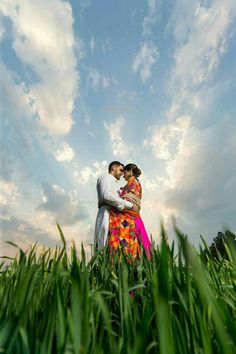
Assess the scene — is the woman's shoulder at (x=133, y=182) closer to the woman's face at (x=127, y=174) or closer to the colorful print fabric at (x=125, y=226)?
the colorful print fabric at (x=125, y=226)

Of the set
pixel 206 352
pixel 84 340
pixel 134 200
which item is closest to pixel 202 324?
pixel 206 352

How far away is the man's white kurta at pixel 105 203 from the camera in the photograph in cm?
362

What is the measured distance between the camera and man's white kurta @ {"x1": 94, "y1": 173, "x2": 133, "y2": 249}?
3.62 m

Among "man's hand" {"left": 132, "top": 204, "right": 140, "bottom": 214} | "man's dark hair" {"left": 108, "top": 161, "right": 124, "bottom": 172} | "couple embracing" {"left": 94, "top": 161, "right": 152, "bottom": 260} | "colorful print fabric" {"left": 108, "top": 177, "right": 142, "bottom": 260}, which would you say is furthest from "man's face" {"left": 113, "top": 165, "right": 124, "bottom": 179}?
"man's hand" {"left": 132, "top": 204, "right": 140, "bottom": 214}

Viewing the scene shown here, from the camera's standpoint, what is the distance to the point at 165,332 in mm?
329

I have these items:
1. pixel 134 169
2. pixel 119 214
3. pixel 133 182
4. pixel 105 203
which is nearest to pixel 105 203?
pixel 105 203

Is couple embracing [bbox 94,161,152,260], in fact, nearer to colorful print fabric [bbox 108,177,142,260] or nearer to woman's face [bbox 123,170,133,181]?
colorful print fabric [bbox 108,177,142,260]

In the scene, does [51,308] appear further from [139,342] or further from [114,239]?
[114,239]

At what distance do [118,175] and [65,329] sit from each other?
147 inches

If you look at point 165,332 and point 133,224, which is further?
point 133,224

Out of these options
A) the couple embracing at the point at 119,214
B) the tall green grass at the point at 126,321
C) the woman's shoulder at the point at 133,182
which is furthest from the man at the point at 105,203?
the tall green grass at the point at 126,321

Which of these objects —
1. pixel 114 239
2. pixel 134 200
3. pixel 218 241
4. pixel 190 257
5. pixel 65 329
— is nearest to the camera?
pixel 190 257

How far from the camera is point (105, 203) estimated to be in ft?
12.5

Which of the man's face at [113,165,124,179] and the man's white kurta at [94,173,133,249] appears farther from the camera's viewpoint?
the man's face at [113,165,124,179]
